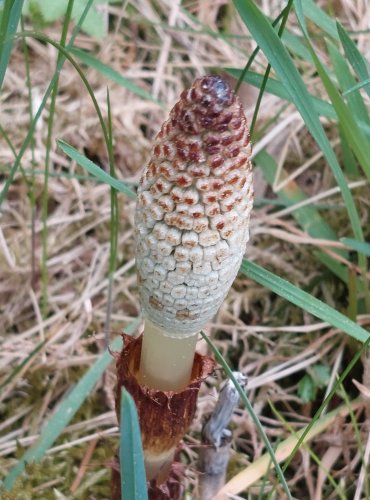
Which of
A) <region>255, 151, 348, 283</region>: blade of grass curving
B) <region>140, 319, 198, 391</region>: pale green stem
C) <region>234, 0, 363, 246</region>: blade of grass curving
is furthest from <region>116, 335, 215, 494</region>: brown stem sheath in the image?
<region>255, 151, 348, 283</region>: blade of grass curving

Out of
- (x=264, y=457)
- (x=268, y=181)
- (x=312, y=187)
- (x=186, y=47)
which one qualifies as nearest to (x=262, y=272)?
(x=264, y=457)

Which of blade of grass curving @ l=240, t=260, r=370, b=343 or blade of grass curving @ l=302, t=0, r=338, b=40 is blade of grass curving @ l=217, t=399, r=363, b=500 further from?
blade of grass curving @ l=302, t=0, r=338, b=40

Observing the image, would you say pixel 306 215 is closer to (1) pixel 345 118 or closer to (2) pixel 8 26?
(1) pixel 345 118

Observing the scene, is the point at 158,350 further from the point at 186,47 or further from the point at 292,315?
the point at 186,47

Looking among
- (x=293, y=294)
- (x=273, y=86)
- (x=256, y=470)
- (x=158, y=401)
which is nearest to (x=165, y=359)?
(x=158, y=401)

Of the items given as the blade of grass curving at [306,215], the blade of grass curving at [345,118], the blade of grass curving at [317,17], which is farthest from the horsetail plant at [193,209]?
the blade of grass curving at [306,215]

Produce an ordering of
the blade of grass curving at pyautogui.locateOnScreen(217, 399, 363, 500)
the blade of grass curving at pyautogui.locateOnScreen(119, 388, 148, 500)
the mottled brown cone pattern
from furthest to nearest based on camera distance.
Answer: the blade of grass curving at pyautogui.locateOnScreen(217, 399, 363, 500) < the mottled brown cone pattern < the blade of grass curving at pyautogui.locateOnScreen(119, 388, 148, 500)

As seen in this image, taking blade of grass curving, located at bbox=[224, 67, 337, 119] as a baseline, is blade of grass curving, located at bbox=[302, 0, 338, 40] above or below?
above
